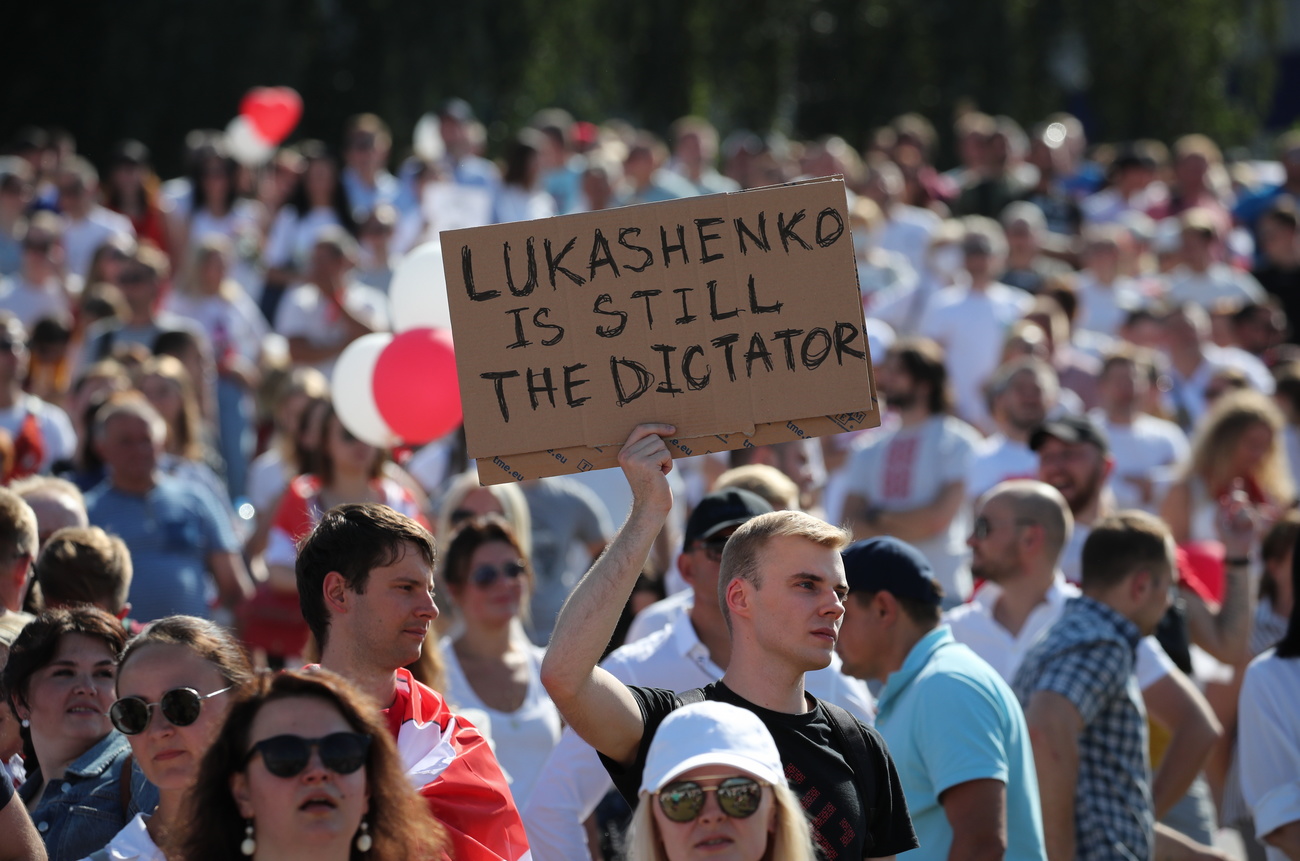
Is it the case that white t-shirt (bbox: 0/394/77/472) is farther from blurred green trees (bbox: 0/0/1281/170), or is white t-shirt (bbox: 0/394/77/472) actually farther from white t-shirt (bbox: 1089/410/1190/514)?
blurred green trees (bbox: 0/0/1281/170)

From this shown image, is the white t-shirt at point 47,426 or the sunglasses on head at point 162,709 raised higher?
the white t-shirt at point 47,426

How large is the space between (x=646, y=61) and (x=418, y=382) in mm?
15621

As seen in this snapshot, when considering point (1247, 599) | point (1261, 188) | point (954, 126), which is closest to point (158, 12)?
point (954, 126)

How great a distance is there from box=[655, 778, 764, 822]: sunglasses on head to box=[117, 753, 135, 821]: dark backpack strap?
1.60 meters

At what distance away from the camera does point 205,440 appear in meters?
9.81

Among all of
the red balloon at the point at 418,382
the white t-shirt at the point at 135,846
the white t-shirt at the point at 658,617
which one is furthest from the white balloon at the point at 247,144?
the white t-shirt at the point at 135,846

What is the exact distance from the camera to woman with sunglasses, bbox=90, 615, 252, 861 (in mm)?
3771

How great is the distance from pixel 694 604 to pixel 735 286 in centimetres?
158

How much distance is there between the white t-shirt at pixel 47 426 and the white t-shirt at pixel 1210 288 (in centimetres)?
762

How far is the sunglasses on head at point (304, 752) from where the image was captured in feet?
10.2

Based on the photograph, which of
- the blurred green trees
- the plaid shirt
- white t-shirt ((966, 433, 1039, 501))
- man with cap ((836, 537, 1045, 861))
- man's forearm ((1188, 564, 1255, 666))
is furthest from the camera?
the blurred green trees

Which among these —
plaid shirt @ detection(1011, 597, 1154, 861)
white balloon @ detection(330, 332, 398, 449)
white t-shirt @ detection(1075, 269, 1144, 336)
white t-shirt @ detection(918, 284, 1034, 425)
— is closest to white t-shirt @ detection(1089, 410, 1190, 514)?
white t-shirt @ detection(918, 284, 1034, 425)

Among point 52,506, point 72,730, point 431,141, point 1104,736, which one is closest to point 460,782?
point 72,730

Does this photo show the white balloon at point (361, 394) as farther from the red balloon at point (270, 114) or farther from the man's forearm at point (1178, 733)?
the red balloon at point (270, 114)
